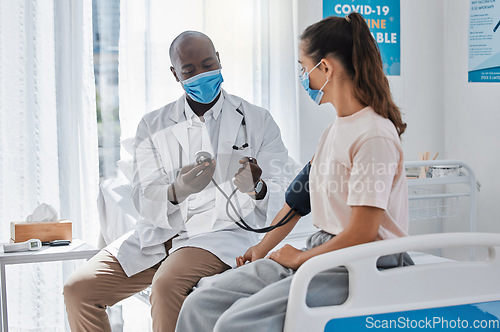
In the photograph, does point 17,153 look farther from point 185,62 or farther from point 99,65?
point 185,62

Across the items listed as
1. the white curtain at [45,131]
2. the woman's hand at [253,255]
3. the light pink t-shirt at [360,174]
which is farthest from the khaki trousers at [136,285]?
the white curtain at [45,131]

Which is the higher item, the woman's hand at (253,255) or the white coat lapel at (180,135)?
the white coat lapel at (180,135)

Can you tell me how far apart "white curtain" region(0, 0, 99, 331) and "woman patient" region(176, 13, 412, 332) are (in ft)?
4.81

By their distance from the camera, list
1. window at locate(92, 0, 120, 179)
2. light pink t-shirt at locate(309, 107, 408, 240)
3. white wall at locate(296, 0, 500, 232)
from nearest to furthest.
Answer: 1. light pink t-shirt at locate(309, 107, 408, 240)
2. window at locate(92, 0, 120, 179)
3. white wall at locate(296, 0, 500, 232)

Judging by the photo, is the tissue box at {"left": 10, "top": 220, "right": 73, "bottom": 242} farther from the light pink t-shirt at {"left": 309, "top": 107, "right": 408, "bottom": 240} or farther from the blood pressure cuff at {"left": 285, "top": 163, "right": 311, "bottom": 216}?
the light pink t-shirt at {"left": 309, "top": 107, "right": 408, "bottom": 240}

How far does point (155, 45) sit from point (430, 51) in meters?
1.84

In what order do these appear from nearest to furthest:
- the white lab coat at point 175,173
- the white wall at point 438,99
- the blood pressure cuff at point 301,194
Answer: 1. the blood pressure cuff at point 301,194
2. the white lab coat at point 175,173
3. the white wall at point 438,99

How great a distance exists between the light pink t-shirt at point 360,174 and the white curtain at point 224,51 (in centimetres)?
149

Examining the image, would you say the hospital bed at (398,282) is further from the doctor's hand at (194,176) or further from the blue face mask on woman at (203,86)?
the blue face mask on woman at (203,86)

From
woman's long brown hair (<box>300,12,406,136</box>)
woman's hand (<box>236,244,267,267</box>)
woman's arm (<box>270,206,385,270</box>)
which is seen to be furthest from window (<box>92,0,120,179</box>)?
woman's arm (<box>270,206,385,270</box>)

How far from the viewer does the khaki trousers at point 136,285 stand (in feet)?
5.92

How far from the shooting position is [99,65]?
2.79m

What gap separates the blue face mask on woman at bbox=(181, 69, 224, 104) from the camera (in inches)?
81.4

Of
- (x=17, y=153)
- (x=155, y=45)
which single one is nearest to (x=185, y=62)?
(x=155, y=45)
